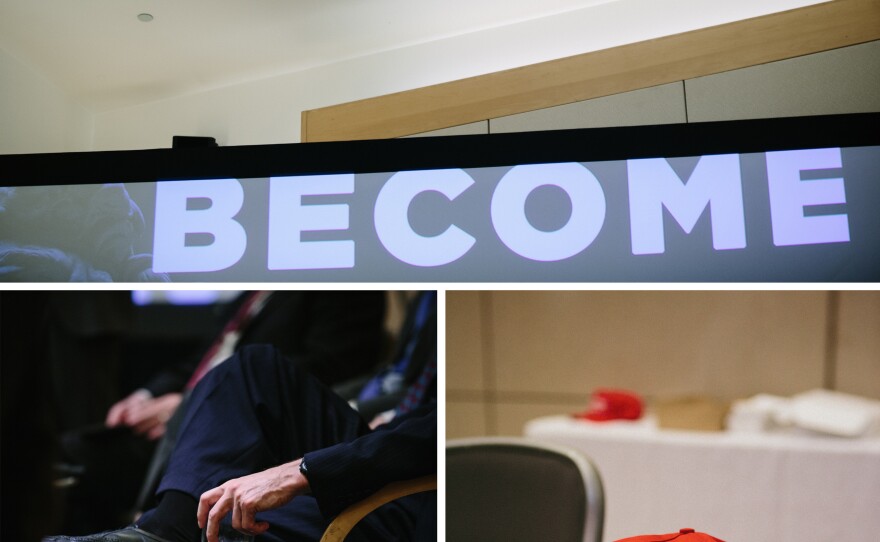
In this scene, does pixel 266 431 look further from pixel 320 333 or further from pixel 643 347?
pixel 643 347

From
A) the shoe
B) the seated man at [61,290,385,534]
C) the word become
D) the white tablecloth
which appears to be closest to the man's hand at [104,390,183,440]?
the seated man at [61,290,385,534]

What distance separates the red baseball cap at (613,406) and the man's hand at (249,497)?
0.66 metres

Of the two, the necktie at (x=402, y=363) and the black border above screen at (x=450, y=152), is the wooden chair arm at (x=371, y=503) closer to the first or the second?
the necktie at (x=402, y=363)

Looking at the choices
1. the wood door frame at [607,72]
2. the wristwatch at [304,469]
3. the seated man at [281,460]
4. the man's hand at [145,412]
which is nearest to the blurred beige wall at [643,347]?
the seated man at [281,460]

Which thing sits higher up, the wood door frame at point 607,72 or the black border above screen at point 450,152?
the wood door frame at point 607,72

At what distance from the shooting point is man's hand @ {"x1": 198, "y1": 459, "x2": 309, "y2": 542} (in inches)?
67.7

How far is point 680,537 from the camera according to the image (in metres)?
1.65

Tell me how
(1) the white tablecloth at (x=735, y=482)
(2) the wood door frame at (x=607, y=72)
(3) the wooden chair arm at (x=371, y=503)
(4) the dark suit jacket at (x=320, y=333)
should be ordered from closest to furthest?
(1) the white tablecloth at (x=735, y=482) < (3) the wooden chair arm at (x=371, y=503) < (4) the dark suit jacket at (x=320, y=333) < (2) the wood door frame at (x=607, y=72)

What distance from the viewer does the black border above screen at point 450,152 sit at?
6.06ft

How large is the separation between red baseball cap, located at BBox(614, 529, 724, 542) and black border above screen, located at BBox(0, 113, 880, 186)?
872 millimetres

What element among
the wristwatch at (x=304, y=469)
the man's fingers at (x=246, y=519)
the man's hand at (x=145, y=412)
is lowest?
the man's fingers at (x=246, y=519)

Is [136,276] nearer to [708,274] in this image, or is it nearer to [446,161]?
[446,161]

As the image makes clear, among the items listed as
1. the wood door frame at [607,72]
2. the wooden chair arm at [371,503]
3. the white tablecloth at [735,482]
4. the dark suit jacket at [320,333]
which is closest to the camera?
the white tablecloth at [735,482]

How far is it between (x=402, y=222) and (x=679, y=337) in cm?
71
